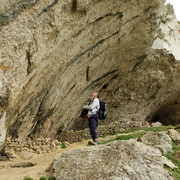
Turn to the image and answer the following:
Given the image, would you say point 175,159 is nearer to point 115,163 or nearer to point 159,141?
point 159,141

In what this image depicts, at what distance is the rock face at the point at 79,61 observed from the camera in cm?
595

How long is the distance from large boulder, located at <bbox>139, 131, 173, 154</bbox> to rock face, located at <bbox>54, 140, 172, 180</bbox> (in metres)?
0.81

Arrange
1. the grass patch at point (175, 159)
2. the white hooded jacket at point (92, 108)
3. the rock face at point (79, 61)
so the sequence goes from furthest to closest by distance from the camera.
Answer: the white hooded jacket at point (92, 108)
the rock face at point (79, 61)
the grass patch at point (175, 159)

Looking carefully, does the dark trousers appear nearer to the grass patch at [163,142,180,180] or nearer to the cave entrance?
the grass patch at [163,142,180,180]

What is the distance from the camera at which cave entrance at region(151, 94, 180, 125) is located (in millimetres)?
18325

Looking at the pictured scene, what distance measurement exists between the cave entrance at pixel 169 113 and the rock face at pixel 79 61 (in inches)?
36.5

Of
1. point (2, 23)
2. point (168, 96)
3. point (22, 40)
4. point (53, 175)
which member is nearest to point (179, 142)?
point (53, 175)

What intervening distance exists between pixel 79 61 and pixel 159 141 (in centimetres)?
566

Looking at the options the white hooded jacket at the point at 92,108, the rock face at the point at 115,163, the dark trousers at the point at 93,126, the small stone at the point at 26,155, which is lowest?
the small stone at the point at 26,155

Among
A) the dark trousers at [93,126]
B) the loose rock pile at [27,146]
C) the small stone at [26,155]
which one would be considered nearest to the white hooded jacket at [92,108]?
the dark trousers at [93,126]

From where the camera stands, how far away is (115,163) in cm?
380

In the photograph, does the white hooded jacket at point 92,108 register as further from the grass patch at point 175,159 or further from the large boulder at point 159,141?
the grass patch at point 175,159

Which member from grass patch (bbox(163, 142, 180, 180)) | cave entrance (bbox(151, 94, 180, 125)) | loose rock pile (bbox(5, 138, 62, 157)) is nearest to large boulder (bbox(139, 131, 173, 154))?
grass patch (bbox(163, 142, 180, 180))

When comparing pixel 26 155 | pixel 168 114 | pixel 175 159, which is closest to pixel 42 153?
pixel 26 155
